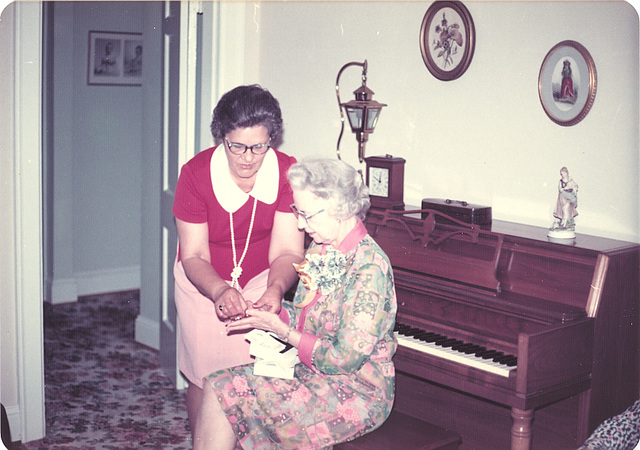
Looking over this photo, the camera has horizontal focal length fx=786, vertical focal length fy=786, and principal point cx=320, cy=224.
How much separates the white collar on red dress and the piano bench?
942mm

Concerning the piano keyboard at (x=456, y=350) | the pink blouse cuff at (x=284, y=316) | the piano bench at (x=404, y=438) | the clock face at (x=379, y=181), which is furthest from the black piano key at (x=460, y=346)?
the clock face at (x=379, y=181)

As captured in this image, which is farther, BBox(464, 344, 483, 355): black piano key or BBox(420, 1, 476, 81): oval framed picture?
BBox(420, 1, 476, 81): oval framed picture

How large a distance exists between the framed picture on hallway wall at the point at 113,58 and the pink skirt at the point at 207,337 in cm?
359

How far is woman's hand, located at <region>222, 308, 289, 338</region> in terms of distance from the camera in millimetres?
2463

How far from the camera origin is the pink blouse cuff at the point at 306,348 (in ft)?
7.87

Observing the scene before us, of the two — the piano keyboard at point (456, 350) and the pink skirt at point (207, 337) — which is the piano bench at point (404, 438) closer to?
the piano keyboard at point (456, 350)

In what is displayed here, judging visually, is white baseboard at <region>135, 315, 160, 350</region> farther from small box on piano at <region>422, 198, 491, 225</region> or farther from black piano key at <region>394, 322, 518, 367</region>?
small box on piano at <region>422, 198, 491, 225</region>

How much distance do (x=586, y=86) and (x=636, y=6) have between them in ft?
1.18

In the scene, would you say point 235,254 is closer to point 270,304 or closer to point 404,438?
point 270,304

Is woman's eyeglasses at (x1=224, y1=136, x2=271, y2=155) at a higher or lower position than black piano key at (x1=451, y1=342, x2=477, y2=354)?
higher

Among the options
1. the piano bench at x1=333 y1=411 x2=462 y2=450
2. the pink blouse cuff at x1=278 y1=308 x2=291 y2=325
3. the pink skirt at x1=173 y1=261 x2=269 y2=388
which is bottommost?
the piano bench at x1=333 y1=411 x2=462 y2=450

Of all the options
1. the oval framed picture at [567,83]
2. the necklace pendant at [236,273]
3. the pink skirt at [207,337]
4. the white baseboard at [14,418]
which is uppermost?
the oval framed picture at [567,83]

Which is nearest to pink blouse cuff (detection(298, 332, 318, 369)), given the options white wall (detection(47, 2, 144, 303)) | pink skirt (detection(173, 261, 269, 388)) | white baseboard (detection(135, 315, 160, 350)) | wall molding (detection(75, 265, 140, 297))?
pink skirt (detection(173, 261, 269, 388))

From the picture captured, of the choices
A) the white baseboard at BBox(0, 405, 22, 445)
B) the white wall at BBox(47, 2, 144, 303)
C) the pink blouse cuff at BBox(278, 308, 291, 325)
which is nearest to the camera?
the pink blouse cuff at BBox(278, 308, 291, 325)
